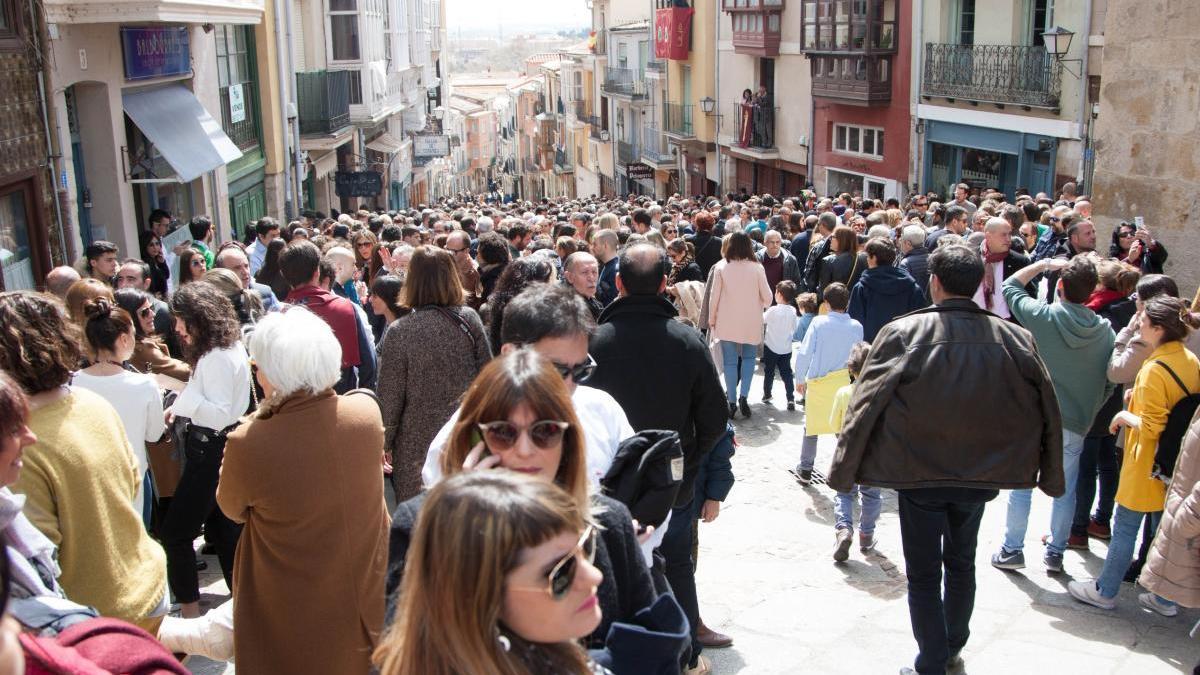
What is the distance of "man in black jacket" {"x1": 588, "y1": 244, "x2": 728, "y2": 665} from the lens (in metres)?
4.36

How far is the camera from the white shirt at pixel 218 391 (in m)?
4.73

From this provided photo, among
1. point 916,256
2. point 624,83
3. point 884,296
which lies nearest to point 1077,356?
point 884,296

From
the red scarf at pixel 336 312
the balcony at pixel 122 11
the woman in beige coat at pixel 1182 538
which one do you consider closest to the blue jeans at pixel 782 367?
the red scarf at pixel 336 312

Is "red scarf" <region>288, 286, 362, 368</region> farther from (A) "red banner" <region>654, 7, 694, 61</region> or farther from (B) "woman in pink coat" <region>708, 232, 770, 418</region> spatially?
(A) "red banner" <region>654, 7, 694, 61</region>

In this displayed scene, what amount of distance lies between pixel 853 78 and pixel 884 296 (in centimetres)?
2030

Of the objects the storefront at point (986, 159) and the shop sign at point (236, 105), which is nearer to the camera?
the shop sign at point (236, 105)

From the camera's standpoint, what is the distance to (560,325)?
11.9 feet

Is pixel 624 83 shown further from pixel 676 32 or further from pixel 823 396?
pixel 823 396

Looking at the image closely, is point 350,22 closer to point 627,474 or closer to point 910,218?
point 910,218

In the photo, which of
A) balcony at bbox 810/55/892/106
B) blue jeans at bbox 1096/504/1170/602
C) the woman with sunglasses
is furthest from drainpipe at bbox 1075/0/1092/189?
the woman with sunglasses

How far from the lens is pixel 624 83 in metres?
46.1

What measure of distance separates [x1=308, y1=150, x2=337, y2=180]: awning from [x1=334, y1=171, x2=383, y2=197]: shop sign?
1.30 feet

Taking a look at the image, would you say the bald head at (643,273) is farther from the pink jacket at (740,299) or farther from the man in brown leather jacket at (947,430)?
the pink jacket at (740,299)

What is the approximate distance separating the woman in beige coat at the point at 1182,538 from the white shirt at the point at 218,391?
4.01m
